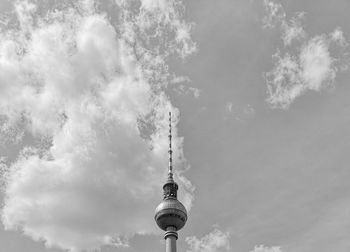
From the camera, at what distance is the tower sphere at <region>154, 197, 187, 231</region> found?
156 meters

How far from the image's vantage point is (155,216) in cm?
15975

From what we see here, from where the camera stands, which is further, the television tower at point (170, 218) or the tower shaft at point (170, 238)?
the tower shaft at point (170, 238)

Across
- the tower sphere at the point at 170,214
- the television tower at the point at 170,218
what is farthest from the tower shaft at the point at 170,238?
the tower sphere at the point at 170,214

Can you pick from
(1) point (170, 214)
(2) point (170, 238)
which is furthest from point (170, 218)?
(2) point (170, 238)

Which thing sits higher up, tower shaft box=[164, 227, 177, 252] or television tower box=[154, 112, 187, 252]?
television tower box=[154, 112, 187, 252]

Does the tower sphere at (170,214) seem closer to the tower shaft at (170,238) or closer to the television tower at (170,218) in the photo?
the television tower at (170,218)

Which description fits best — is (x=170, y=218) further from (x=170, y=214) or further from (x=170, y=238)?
(x=170, y=238)

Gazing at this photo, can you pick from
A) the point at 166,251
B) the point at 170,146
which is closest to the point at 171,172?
the point at 170,146

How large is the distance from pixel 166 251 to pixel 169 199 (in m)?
18.3

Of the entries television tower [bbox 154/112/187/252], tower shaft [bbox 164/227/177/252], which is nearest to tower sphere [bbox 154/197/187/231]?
television tower [bbox 154/112/187/252]

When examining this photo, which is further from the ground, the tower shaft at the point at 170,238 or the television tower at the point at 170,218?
the television tower at the point at 170,218

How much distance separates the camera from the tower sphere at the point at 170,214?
156 m

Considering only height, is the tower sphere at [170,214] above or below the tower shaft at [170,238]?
above

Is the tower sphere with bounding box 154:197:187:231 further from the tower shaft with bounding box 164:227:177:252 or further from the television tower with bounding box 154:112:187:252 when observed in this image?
the tower shaft with bounding box 164:227:177:252
